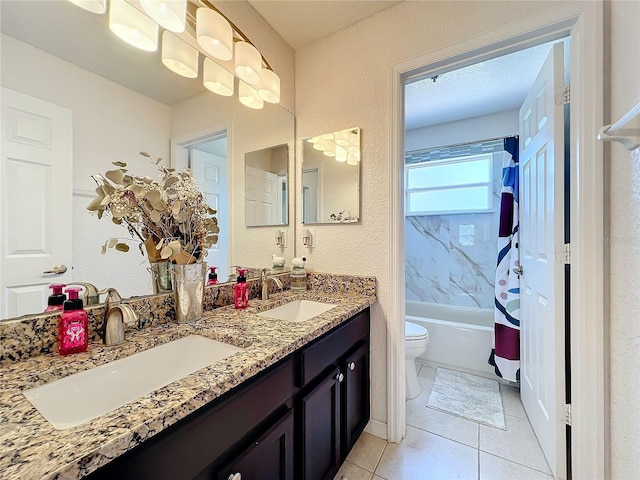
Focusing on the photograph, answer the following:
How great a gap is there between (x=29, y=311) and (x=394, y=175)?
5.10 feet

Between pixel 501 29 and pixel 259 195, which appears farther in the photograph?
pixel 259 195

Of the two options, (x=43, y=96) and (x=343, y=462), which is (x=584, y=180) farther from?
(x=43, y=96)

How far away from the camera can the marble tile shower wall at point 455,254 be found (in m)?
2.82

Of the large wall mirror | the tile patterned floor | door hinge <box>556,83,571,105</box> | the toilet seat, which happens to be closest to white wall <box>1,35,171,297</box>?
the large wall mirror

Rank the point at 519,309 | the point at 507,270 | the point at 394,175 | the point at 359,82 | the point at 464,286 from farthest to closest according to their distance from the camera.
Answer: the point at 464,286, the point at 507,270, the point at 519,309, the point at 359,82, the point at 394,175

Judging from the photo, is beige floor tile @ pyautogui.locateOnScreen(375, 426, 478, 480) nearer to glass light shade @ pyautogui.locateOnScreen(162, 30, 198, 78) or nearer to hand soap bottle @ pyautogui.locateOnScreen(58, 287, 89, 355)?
hand soap bottle @ pyautogui.locateOnScreen(58, 287, 89, 355)

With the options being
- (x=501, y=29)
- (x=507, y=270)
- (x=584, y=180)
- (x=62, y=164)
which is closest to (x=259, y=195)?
(x=62, y=164)

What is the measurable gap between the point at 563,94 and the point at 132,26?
6.06 ft

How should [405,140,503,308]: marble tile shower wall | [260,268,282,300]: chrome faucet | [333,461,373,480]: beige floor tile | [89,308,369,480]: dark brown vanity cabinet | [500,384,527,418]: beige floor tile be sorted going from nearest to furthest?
1. [89,308,369,480]: dark brown vanity cabinet
2. [333,461,373,480]: beige floor tile
3. [260,268,282,300]: chrome faucet
4. [500,384,527,418]: beige floor tile
5. [405,140,503,308]: marble tile shower wall

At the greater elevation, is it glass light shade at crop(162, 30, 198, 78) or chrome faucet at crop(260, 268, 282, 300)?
glass light shade at crop(162, 30, 198, 78)

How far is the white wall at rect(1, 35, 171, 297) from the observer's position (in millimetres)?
792

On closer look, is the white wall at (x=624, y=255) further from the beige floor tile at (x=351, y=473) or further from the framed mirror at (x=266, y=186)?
the framed mirror at (x=266, y=186)

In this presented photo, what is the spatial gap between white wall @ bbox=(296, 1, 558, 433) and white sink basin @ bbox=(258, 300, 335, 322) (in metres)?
0.29

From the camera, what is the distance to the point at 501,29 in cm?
125
